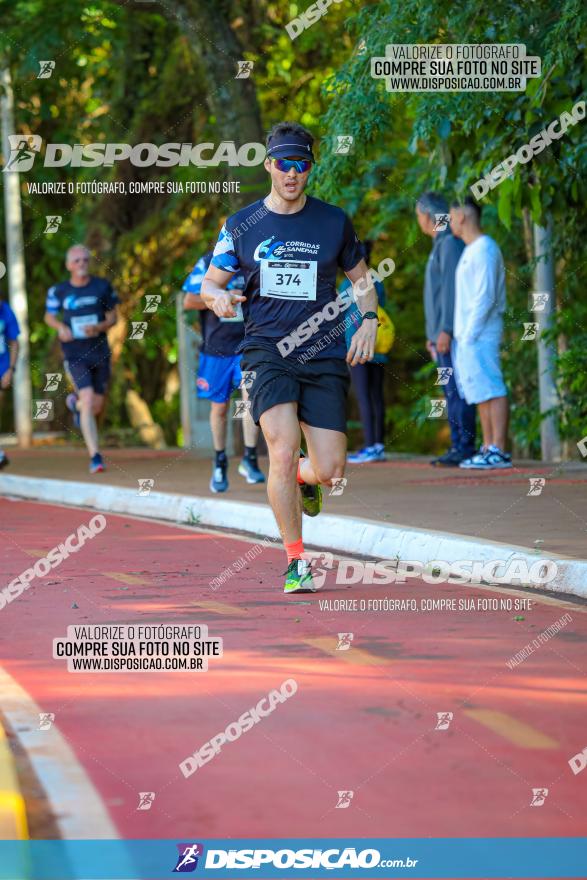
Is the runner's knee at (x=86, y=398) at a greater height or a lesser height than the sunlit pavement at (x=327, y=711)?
greater

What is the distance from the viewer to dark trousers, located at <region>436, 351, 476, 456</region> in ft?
52.7

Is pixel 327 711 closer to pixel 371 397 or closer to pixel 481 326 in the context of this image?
pixel 481 326

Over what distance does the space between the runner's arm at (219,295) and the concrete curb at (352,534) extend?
67.3 inches

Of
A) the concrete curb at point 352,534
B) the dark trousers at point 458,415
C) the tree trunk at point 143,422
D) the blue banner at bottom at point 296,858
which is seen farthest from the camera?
the tree trunk at point 143,422

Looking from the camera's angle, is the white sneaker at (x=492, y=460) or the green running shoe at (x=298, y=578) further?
the white sneaker at (x=492, y=460)

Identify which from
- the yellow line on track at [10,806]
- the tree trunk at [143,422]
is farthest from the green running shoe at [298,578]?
the tree trunk at [143,422]

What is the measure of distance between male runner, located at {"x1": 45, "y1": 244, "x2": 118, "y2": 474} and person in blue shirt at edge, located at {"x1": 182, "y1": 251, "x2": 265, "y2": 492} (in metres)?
2.55

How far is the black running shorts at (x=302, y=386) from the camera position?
9.08m

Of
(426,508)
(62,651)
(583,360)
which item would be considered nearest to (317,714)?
(62,651)

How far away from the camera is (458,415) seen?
16.2 metres

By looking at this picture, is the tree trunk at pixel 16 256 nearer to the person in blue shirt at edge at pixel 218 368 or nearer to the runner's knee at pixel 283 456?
the person in blue shirt at edge at pixel 218 368

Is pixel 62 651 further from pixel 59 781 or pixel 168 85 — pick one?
pixel 168 85

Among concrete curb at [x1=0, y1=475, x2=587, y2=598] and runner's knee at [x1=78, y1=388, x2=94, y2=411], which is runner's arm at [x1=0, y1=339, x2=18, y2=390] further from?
concrete curb at [x1=0, y1=475, x2=587, y2=598]

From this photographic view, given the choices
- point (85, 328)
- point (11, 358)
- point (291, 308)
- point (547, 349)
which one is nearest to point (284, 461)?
point (291, 308)
